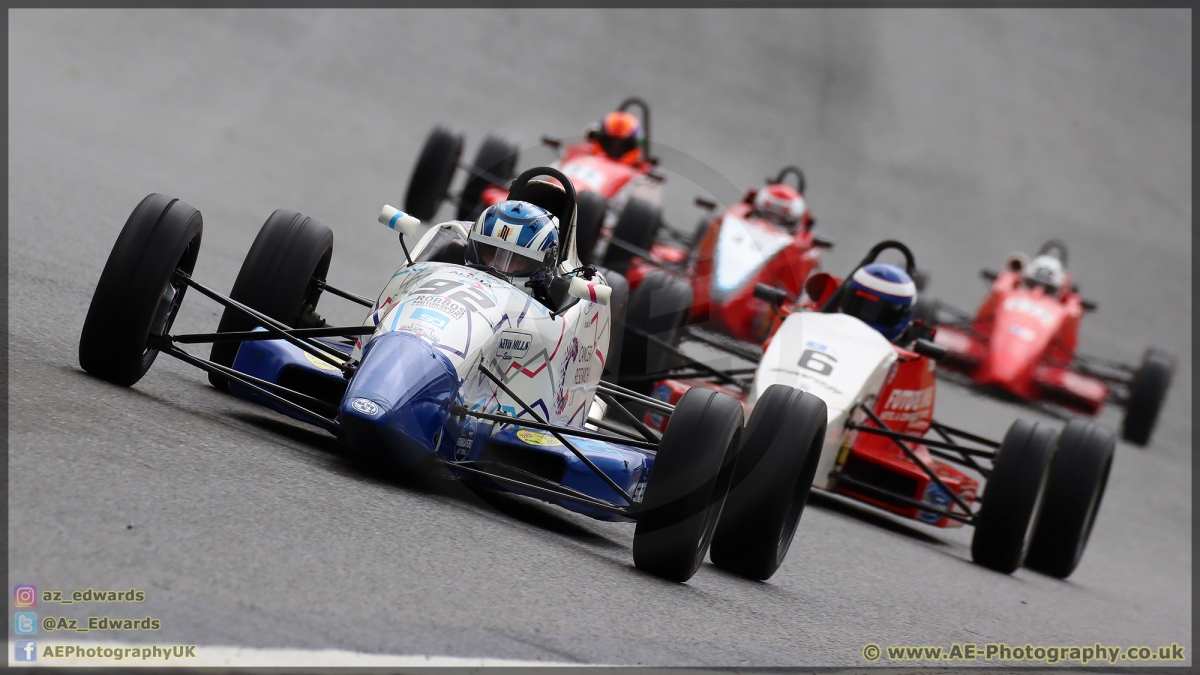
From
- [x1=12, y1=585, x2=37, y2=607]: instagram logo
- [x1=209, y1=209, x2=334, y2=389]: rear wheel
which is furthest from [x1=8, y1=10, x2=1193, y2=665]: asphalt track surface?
[x1=209, y1=209, x2=334, y2=389]: rear wheel

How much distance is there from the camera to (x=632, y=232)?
13.0 metres

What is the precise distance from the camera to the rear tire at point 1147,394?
48.1ft

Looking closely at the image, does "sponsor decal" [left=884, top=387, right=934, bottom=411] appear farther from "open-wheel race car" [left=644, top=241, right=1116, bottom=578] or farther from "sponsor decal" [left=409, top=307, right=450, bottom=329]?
"sponsor decal" [left=409, top=307, right=450, bottom=329]

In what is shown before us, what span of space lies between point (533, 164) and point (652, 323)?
148 centimetres

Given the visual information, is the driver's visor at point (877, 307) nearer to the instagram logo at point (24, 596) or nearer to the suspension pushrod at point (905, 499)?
the suspension pushrod at point (905, 499)

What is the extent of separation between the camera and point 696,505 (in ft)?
19.0

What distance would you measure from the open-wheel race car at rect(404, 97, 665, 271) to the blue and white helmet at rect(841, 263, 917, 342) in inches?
123

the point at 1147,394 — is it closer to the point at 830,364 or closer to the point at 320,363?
the point at 830,364

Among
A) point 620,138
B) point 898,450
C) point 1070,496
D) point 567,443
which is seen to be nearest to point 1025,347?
point 620,138

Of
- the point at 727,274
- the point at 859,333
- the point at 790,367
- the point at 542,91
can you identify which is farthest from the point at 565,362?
the point at 542,91

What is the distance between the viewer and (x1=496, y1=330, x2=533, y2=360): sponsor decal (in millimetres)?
6348

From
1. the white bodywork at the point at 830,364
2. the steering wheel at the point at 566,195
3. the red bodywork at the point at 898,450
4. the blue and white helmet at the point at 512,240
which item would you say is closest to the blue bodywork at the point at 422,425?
the blue and white helmet at the point at 512,240

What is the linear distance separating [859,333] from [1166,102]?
22750 millimetres

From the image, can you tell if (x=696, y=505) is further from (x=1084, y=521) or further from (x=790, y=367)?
(x=1084, y=521)
